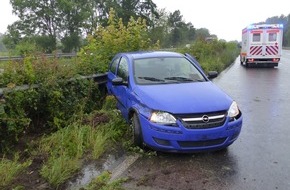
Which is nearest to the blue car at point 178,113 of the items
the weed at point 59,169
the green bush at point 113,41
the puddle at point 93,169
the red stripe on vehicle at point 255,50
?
the puddle at point 93,169

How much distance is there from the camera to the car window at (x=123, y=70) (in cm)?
665

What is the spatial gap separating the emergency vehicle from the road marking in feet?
63.0

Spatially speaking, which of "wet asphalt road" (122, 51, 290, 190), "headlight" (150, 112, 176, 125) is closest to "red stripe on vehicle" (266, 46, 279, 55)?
"wet asphalt road" (122, 51, 290, 190)

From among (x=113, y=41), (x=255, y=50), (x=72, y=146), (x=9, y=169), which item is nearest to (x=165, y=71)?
(x=72, y=146)

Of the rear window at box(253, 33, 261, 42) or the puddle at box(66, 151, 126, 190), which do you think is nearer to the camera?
the puddle at box(66, 151, 126, 190)

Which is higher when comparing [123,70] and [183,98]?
[123,70]

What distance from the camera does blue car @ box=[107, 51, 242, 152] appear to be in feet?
15.7

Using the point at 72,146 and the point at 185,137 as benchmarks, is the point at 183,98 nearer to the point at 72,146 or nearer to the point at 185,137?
the point at 185,137

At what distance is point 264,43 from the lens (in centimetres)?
2216

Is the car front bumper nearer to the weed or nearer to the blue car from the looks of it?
the blue car

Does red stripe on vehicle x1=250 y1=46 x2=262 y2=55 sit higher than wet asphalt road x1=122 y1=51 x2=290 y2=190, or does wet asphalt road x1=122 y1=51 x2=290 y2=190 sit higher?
red stripe on vehicle x1=250 y1=46 x2=262 y2=55

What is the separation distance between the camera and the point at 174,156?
17.1 ft

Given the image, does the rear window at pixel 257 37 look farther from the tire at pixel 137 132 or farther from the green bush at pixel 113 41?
the tire at pixel 137 132

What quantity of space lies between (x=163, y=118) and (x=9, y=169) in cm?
226
